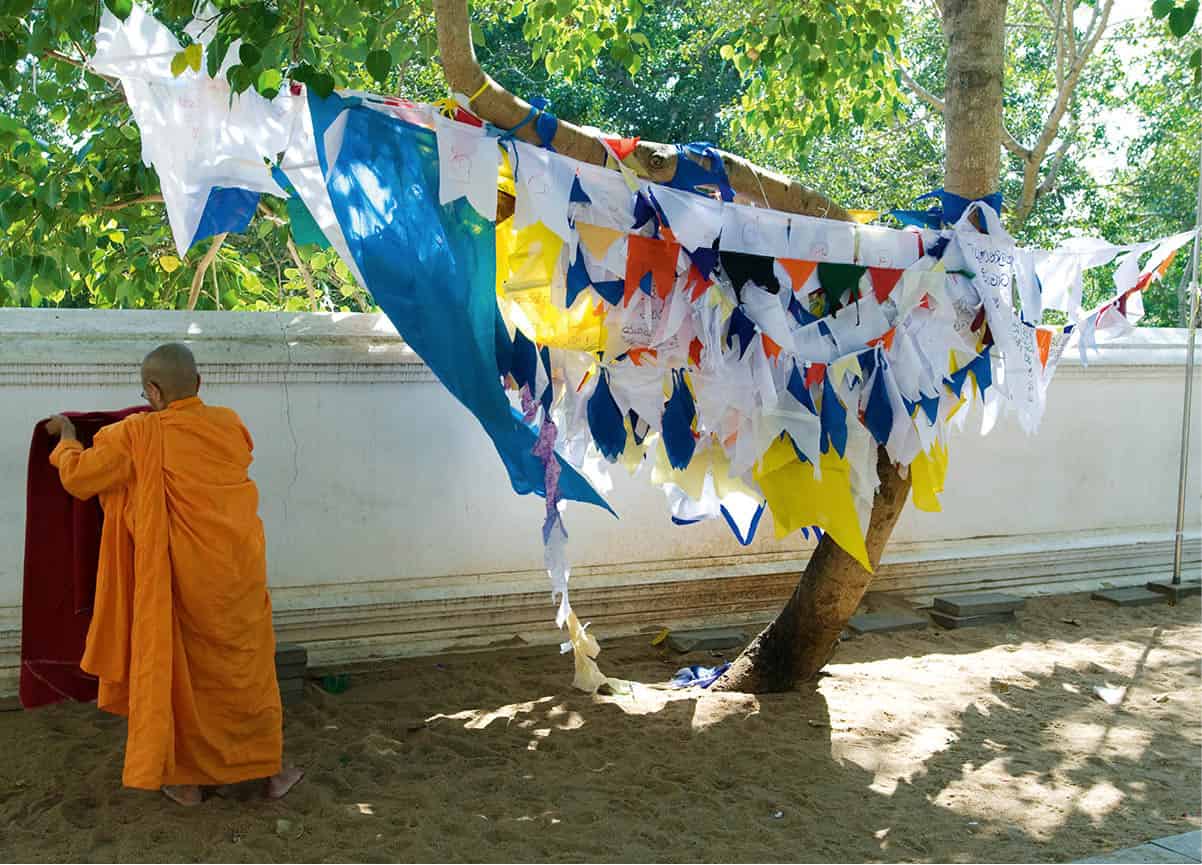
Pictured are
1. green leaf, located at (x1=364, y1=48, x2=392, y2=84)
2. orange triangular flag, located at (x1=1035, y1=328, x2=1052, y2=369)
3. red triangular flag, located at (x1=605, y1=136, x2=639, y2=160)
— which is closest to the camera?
green leaf, located at (x1=364, y1=48, x2=392, y2=84)

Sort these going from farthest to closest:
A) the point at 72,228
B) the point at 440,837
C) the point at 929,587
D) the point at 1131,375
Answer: the point at 1131,375 → the point at 929,587 → the point at 72,228 → the point at 440,837

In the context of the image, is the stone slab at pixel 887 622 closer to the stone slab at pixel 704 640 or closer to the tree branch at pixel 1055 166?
the stone slab at pixel 704 640

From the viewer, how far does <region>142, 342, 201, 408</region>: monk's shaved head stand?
3.40 metres

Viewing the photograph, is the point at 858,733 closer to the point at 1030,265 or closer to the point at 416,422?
the point at 1030,265

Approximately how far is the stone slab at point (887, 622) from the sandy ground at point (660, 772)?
19.7 inches

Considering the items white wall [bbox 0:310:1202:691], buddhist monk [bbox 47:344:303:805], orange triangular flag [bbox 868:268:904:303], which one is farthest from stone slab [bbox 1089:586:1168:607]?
buddhist monk [bbox 47:344:303:805]

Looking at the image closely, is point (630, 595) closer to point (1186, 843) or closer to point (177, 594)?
point (177, 594)

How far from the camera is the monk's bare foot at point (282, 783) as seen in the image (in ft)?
11.6

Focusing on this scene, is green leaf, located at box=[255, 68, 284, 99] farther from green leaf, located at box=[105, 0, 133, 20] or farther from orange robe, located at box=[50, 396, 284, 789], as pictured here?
orange robe, located at box=[50, 396, 284, 789]

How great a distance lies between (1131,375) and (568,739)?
5.01 m

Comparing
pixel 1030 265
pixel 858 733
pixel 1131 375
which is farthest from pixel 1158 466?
pixel 858 733

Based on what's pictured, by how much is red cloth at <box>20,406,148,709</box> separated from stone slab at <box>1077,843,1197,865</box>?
3.24 m

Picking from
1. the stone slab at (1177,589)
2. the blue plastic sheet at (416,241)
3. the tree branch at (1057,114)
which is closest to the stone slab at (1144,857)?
the blue plastic sheet at (416,241)

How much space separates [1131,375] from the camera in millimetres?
7266
